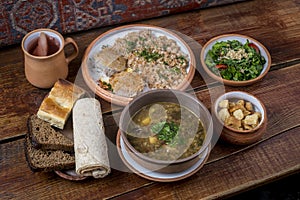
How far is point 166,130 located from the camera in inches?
61.3

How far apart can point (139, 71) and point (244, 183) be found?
24.2 inches

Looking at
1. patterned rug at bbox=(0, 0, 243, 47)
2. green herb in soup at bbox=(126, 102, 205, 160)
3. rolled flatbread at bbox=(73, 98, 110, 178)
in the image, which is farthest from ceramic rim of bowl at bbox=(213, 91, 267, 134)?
patterned rug at bbox=(0, 0, 243, 47)

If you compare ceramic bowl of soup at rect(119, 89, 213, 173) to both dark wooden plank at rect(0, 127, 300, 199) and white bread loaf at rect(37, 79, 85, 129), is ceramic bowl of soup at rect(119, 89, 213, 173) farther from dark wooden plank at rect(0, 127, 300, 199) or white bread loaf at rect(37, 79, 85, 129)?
white bread loaf at rect(37, 79, 85, 129)

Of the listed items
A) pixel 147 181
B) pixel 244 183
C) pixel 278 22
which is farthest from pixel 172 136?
pixel 278 22

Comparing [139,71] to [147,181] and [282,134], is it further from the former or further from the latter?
[282,134]

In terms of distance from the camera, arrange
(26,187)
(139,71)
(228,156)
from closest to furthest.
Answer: (26,187), (228,156), (139,71)

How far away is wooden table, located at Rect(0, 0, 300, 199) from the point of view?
1.54 metres

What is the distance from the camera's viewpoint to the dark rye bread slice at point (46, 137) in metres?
1.55

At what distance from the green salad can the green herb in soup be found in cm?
33

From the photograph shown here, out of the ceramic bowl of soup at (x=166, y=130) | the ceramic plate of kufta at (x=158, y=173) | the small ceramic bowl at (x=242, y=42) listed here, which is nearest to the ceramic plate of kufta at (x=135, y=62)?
the small ceramic bowl at (x=242, y=42)

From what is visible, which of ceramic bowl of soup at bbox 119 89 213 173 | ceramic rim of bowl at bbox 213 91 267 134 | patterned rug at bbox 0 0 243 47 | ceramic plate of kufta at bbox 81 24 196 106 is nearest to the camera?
ceramic bowl of soup at bbox 119 89 213 173

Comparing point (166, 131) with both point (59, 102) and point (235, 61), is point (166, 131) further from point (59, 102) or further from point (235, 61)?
point (235, 61)

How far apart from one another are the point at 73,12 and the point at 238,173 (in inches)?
39.4

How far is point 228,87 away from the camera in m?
1.85
